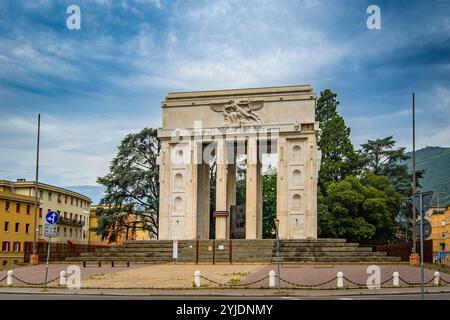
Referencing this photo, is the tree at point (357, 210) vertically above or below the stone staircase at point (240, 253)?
above

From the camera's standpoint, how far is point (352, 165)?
79125 millimetres

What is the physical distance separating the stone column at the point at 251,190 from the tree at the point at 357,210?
484 inches

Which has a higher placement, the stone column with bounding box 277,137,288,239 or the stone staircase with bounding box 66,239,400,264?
the stone column with bounding box 277,137,288,239

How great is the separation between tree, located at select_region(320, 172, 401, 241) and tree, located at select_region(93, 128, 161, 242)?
71.6 feet

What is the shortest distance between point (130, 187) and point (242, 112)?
20.2m

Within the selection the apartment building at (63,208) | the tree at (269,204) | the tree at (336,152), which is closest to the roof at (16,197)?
the apartment building at (63,208)

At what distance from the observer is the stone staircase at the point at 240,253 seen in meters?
49.3

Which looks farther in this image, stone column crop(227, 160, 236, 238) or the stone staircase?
stone column crop(227, 160, 236, 238)

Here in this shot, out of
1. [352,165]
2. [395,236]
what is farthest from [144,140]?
[395,236]

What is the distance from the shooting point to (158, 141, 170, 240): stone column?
6431 cm

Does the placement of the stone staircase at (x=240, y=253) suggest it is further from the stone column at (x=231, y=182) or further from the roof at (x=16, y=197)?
the roof at (x=16, y=197)

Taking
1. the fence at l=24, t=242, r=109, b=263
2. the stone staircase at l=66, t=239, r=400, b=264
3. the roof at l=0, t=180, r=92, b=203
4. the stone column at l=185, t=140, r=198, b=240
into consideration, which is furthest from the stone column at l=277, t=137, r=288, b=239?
the roof at l=0, t=180, r=92, b=203

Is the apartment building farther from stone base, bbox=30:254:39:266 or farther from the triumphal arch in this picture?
stone base, bbox=30:254:39:266

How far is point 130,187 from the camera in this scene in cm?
7550
